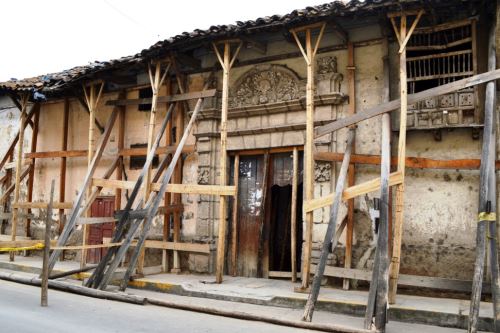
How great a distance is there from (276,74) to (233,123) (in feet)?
4.19

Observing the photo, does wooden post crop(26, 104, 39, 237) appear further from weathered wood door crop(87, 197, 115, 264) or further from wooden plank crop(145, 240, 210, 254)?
wooden plank crop(145, 240, 210, 254)

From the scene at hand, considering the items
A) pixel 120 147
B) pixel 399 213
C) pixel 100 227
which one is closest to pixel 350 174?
pixel 399 213

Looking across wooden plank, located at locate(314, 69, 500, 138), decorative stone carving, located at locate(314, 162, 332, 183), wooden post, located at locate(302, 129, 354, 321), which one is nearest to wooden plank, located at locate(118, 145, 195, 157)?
decorative stone carving, located at locate(314, 162, 332, 183)

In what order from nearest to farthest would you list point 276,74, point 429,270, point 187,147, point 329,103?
point 429,270
point 329,103
point 276,74
point 187,147

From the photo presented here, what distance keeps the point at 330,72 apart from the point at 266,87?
1324 mm

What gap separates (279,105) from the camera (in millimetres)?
8891

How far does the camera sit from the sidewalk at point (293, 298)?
612 centimetres

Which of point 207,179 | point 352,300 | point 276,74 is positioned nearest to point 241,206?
point 207,179

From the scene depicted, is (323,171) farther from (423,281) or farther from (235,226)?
(423,281)

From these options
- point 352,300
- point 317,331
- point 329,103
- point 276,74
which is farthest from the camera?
point 276,74

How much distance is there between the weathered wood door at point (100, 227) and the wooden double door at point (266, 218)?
11.5 feet

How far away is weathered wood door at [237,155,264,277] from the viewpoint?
9.24m

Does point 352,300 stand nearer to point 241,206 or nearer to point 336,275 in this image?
point 336,275

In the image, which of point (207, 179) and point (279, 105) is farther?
point (207, 179)
